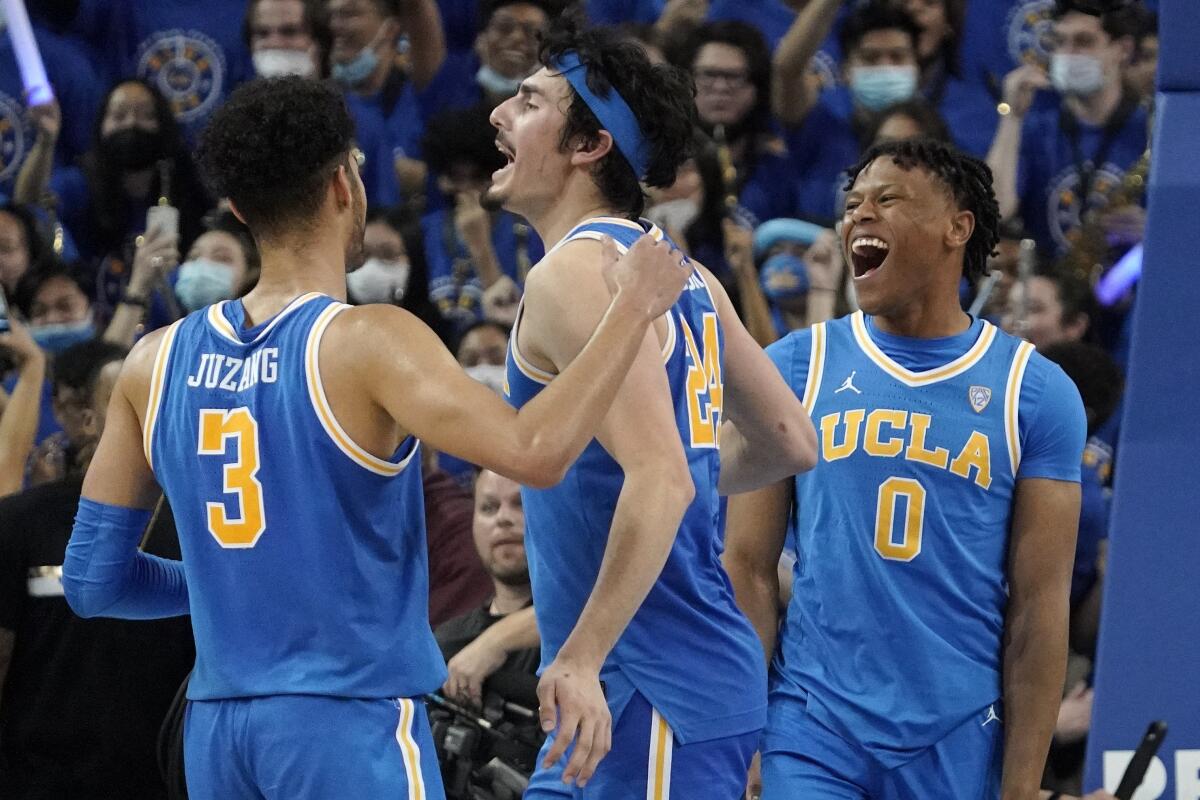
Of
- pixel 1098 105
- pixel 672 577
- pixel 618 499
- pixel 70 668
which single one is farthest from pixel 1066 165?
pixel 618 499

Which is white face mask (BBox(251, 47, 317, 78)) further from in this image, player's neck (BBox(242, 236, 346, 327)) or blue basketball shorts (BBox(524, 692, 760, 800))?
blue basketball shorts (BBox(524, 692, 760, 800))

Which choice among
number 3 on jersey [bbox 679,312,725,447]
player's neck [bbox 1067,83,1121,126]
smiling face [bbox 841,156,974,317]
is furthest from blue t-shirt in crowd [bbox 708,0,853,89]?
number 3 on jersey [bbox 679,312,725,447]

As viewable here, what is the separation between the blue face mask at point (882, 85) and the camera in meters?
7.78

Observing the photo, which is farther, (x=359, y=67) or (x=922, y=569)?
(x=359, y=67)

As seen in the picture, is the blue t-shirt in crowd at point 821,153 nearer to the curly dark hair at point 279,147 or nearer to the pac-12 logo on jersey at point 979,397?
the pac-12 logo on jersey at point 979,397

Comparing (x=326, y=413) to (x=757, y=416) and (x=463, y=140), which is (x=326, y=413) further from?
(x=463, y=140)

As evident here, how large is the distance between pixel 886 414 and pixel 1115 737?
3.06 ft

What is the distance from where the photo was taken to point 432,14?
831 centimetres

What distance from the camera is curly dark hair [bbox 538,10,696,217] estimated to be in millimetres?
3293

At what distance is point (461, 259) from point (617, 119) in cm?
440

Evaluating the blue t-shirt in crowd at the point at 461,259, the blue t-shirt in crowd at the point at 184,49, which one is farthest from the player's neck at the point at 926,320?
the blue t-shirt in crowd at the point at 184,49

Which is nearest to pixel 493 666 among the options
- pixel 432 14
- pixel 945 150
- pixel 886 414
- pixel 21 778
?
pixel 21 778

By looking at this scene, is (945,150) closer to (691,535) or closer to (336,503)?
(691,535)

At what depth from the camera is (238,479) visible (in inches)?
115
